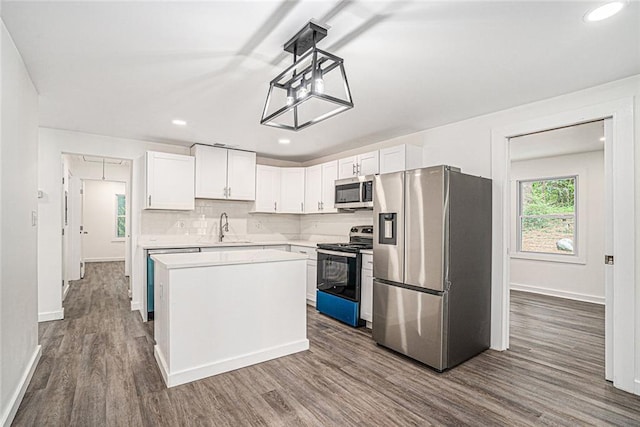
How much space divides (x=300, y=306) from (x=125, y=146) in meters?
3.40

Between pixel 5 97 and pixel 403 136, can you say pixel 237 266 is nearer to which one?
pixel 5 97

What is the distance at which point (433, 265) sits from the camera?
112 inches

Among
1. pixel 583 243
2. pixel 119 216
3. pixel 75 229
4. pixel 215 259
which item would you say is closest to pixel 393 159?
pixel 215 259

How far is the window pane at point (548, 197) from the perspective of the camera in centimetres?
563

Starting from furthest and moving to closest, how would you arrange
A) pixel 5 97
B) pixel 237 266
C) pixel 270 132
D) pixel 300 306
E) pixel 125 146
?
pixel 125 146 → pixel 270 132 → pixel 300 306 → pixel 237 266 → pixel 5 97

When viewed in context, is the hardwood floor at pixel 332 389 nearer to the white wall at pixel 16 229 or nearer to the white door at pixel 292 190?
the white wall at pixel 16 229

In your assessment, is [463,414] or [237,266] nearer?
[463,414]

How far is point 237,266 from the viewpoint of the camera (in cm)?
281

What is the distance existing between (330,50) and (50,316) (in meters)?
4.49

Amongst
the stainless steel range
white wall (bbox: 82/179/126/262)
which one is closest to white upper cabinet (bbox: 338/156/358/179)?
the stainless steel range

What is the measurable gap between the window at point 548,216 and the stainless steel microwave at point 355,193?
3.61 meters

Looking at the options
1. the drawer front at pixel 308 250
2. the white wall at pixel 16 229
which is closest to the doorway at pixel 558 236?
the drawer front at pixel 308 250

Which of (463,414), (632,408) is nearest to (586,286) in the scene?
(632,408)

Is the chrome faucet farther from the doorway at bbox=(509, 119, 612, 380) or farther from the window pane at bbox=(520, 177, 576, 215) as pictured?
the window pane at bbox=(520, 177, 576, 215)
